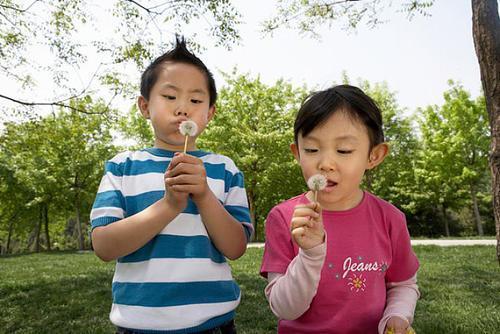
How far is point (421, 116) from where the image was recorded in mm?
25234

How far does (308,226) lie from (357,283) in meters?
0.40

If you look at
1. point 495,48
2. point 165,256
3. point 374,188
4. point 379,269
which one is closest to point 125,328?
point 165,256

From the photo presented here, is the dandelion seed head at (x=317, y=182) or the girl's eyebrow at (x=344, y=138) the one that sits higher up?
the girl's eyebrow at (x=344, y=138)

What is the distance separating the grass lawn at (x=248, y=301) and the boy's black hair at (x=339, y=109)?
3.15 meters

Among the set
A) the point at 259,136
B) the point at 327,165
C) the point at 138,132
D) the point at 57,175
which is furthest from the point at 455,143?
the point at 327,165

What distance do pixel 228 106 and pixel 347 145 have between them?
2379cm

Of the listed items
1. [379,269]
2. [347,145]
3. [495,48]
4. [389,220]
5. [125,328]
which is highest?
[495,48]

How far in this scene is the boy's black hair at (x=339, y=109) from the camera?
1551 mm

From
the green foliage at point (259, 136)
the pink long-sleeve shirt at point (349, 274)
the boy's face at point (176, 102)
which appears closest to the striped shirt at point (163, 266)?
the boy's face at point (176, 102)

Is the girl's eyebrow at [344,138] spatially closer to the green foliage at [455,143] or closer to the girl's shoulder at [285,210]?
the girl's shoulder at [285,210]

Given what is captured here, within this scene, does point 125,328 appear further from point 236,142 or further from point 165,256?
point 236,142

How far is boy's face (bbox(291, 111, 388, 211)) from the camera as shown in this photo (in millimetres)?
1492

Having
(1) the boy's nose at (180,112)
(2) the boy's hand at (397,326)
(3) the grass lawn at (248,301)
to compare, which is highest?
(1) the boy's nose at (180,112)

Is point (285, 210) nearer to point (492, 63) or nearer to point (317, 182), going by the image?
point (317, 182)
